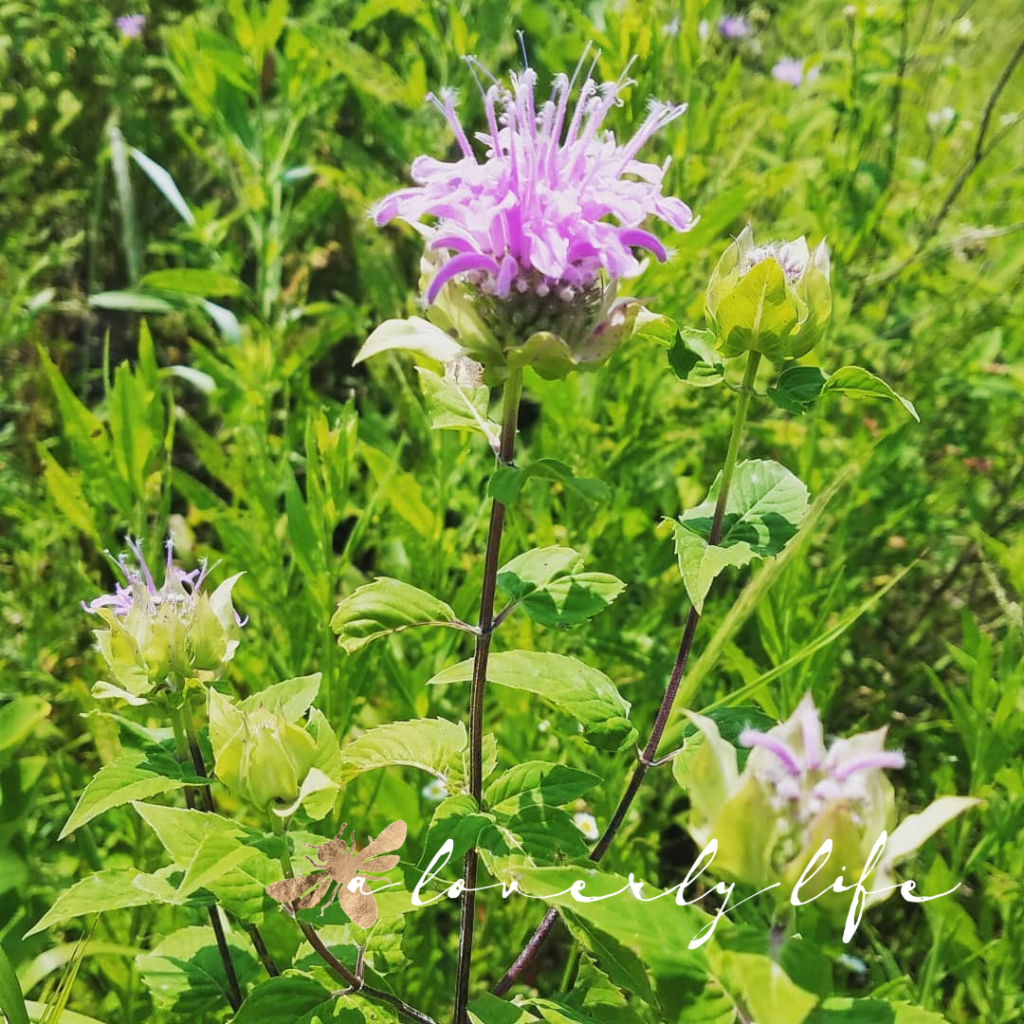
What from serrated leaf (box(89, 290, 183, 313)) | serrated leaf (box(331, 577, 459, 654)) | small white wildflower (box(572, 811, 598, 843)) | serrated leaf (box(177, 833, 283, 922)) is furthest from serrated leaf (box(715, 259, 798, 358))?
serrated leaf (box(89, 290, 183, 313))

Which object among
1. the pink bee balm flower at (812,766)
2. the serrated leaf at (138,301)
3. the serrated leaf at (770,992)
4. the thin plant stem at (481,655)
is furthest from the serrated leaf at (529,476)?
the serrated leaf at (138,301)

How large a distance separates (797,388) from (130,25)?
96.7 inches

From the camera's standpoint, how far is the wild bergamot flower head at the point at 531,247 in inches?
28.9

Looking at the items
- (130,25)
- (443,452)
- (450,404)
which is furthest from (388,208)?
(130,25)

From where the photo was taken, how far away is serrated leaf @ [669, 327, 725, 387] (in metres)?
0.87

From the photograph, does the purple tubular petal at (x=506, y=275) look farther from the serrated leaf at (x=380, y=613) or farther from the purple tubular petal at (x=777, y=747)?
the purple tubular petal at (x=777, y=747)

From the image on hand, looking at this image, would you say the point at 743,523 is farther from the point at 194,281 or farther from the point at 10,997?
the point at 194,281

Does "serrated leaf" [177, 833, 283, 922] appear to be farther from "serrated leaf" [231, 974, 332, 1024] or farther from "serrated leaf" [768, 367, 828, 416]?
"serrated leaf" [768, 367, 828, 416]

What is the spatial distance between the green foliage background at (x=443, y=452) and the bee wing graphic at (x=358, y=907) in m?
0.27

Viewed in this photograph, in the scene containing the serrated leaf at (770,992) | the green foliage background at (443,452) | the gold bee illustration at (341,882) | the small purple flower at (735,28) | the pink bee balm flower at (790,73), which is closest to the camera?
the serrated leaf at (770,992)

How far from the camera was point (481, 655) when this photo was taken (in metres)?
0.82

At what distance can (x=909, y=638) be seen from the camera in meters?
2.03

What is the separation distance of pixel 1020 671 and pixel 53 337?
2452 mm

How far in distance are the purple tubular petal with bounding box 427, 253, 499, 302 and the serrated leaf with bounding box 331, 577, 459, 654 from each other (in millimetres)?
270
